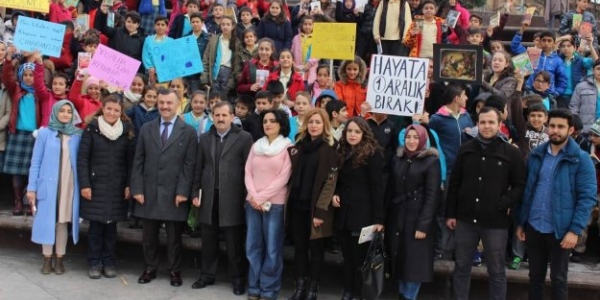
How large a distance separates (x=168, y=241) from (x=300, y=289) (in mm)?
1536

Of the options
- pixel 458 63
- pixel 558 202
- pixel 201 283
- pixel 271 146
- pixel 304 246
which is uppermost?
pixel 458 63

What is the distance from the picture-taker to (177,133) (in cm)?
736

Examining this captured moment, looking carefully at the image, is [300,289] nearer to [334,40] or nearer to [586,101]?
[334,40]

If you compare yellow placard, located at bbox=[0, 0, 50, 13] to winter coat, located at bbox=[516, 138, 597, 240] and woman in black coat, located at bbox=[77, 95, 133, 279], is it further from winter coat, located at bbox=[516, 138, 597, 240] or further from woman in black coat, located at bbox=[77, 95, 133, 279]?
winter coat, located at bbox=[516, 138, 597, 240]

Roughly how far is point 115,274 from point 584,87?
642 cm

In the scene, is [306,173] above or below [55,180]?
above

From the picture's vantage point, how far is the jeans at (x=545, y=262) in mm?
6191

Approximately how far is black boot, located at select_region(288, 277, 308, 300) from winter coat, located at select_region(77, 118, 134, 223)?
6.72ft

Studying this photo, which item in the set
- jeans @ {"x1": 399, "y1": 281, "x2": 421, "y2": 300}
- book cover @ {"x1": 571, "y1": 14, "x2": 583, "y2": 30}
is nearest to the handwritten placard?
Answer: jeans @ {"x1": 399, "y1": 281, "x2": 421, "y2": 300}

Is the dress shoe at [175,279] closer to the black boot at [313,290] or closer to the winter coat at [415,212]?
the black boot at [313,290]

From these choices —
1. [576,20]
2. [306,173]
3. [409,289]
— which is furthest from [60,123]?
[576,20]

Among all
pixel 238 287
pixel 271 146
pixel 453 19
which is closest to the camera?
pixel 271 146

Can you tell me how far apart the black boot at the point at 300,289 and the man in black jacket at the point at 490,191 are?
1.64 m

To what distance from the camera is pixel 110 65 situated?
8195 millimetres
